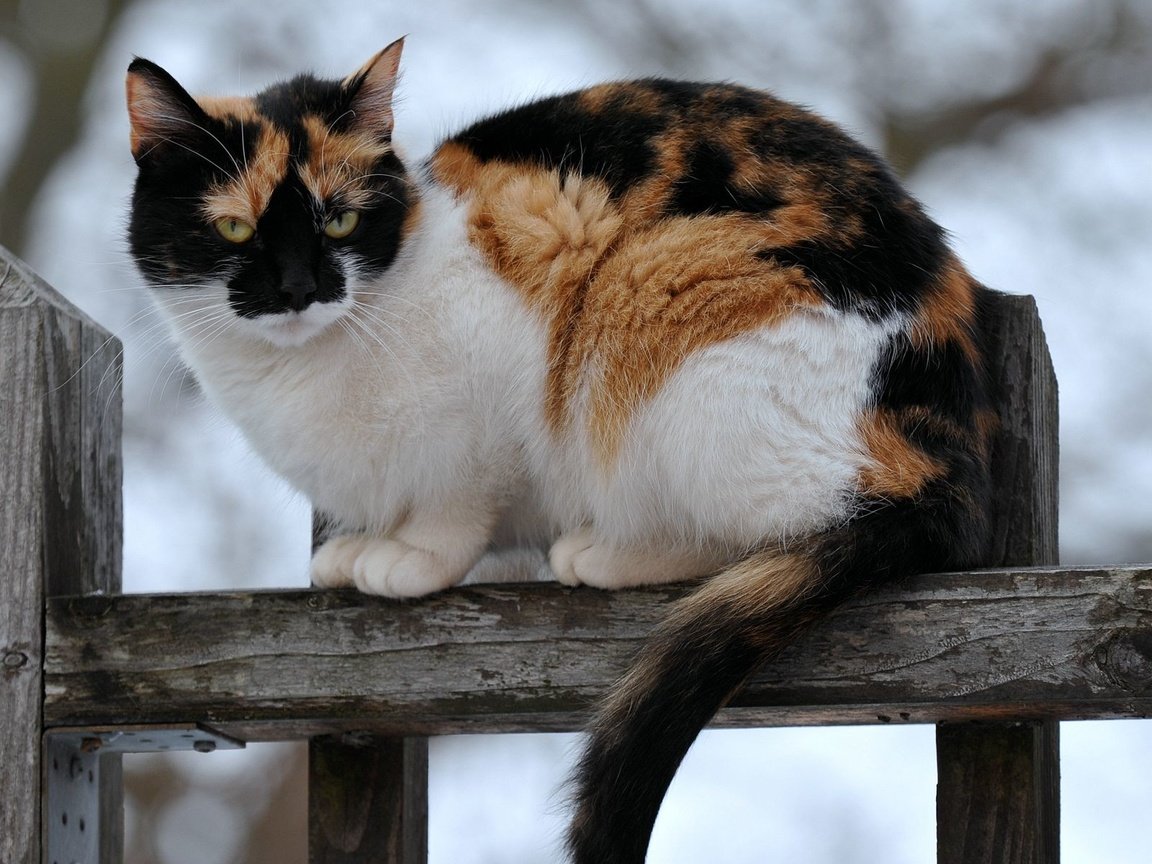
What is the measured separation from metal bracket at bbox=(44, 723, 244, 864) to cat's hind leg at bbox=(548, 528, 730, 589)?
1.73ft

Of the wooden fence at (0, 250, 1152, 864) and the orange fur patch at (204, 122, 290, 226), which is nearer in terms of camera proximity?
the wooden fence at (0, 250, 1152, 864)

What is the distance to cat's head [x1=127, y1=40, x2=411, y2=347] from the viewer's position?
6.06ft

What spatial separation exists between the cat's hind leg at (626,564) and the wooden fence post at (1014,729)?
1.37 feet

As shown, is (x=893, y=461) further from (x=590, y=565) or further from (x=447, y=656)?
(x=447, y=656)

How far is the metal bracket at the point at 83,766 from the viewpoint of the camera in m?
1.68

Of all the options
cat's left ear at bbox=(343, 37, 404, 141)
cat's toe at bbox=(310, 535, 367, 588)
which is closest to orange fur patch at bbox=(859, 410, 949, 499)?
cat's toe at bbox=(310, 535, 367, 588)

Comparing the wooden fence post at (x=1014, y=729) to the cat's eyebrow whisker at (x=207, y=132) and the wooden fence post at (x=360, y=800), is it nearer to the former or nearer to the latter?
the wooden fence post at (x=360, y=800)

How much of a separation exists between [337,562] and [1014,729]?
982 millimetres

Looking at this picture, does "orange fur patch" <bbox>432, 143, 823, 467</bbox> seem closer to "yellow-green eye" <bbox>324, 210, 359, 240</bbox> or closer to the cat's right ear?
"yellow-green eye" <bbox>324, 210, 359, 240</bbox>

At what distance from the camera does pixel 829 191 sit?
6.00 feet

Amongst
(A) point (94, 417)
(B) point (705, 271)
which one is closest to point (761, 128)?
(B) point (705, 271)

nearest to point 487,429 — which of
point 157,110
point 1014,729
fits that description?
point 157,110

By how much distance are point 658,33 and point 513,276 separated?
2.63 metres

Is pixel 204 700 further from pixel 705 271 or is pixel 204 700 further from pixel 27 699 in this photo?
pixel 705 271
